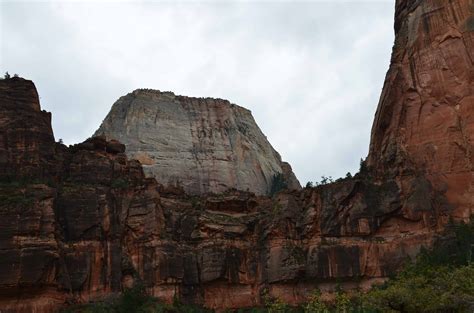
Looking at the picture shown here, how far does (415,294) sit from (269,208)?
29162mm

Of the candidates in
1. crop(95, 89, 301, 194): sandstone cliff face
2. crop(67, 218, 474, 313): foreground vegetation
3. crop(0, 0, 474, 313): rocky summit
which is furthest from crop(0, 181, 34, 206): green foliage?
crop(95, 89, 301, 194): sandstone cliff face

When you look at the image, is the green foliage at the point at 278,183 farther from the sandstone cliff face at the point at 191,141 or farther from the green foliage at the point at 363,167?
the green foliage at the point at 363,167

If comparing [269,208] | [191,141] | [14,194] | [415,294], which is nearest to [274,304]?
[415,294]

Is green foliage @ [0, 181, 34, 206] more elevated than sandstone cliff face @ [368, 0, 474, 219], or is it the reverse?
sandstone cliff face @ [368, 0, 474, 219]

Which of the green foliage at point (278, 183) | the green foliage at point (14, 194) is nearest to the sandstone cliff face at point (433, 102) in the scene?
the green foliage at point (278, 183)

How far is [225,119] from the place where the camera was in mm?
106125

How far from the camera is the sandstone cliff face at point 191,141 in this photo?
95.1m

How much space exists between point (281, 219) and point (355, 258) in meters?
8.11

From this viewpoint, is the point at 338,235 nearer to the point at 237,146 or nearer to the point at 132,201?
the point at 132,201

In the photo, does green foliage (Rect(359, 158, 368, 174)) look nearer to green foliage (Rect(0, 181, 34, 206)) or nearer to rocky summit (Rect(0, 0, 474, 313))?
rocky summit (Rect(0, 0, 474, 313))

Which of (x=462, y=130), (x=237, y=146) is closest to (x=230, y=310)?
(x=462, y=130)

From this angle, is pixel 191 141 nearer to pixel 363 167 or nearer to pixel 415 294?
pixel 363 167

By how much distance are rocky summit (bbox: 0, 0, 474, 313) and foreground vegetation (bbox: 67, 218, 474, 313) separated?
83.3 inches

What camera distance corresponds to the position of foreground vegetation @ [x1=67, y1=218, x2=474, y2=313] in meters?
44.0
